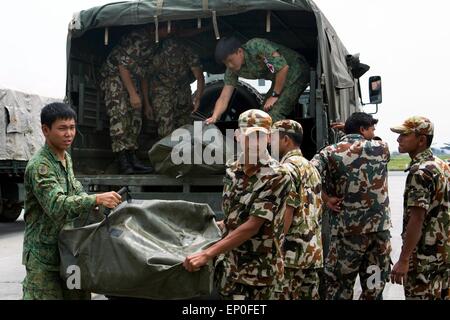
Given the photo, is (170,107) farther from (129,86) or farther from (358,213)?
(358,213)

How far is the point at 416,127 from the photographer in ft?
9.86

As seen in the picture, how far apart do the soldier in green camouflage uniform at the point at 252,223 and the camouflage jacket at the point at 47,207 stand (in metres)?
0.61

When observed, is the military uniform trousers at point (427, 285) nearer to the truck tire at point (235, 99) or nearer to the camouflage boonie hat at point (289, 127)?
the camouflage boonie hat at point (289, 127)

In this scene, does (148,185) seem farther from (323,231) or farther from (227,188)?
(227,188)

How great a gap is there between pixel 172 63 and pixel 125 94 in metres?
0.56

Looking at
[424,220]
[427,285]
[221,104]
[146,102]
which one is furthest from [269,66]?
[427,285]

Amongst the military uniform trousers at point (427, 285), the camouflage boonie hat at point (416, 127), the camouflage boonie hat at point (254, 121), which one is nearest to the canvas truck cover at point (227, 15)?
the camouflage boonie hat at point (416, 127)

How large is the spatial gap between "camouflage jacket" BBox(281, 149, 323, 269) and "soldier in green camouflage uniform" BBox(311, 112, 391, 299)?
1.36ft

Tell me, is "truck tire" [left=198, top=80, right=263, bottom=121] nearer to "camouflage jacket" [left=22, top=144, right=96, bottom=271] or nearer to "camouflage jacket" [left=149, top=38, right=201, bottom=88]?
"camouflage jacket" [left=149, top=38, right=201, bottom=88]

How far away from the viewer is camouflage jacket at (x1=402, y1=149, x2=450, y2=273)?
9.53 feet

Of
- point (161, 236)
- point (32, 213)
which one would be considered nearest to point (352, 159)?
point (161, 236)
